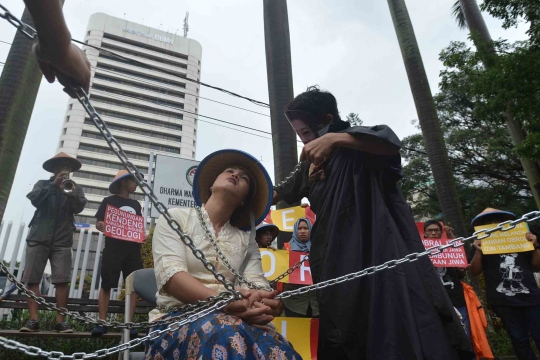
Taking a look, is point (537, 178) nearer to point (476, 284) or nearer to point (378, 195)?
point (476, 284)

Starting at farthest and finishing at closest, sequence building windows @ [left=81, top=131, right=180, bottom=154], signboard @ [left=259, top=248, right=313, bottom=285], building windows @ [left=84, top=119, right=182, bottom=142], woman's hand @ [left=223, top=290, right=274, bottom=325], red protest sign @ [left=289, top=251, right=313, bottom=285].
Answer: building windows @ [left=84, top=119, right=182, bottom=142], building windows @ [left=81, top=131, right=180, bottom=154], signboard @ [left=259, top=248, right=313, bottom=285], red protest sign @ [left=289, top=251, right=313, bottom=285], woman's hand @ [left=223, top=290, right=274, bottom=325]

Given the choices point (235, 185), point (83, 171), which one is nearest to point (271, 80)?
point (235, 185)

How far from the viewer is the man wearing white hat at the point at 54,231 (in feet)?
14.1

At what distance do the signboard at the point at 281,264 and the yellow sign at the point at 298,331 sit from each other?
20.5 inches

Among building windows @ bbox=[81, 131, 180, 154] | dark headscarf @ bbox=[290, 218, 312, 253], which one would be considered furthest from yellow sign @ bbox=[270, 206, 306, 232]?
building windows @ bbox=[81, 131, 180, 154]

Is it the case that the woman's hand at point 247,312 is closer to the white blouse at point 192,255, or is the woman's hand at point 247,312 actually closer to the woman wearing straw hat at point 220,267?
the woman wearing straw hat at point 220,267

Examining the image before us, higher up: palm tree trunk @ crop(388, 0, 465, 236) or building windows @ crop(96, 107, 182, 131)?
building windows @ crop(96, 107, 182, 131)

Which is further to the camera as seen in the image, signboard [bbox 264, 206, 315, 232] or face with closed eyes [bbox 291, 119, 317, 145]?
signboard [bbox 264, 206, 315, 232]

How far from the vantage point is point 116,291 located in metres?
6.89

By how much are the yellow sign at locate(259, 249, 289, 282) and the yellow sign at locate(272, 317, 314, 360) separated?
2.10 feet

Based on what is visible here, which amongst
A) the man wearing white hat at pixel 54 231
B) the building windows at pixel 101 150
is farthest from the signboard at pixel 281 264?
the building windows at pixel 101 150

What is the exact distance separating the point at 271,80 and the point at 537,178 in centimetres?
854

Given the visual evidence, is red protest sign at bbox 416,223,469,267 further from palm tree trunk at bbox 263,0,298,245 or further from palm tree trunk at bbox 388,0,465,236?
palm tree trunk at bbox 388,0,465,236

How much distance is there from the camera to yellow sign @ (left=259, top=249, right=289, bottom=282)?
4391 millimetres
